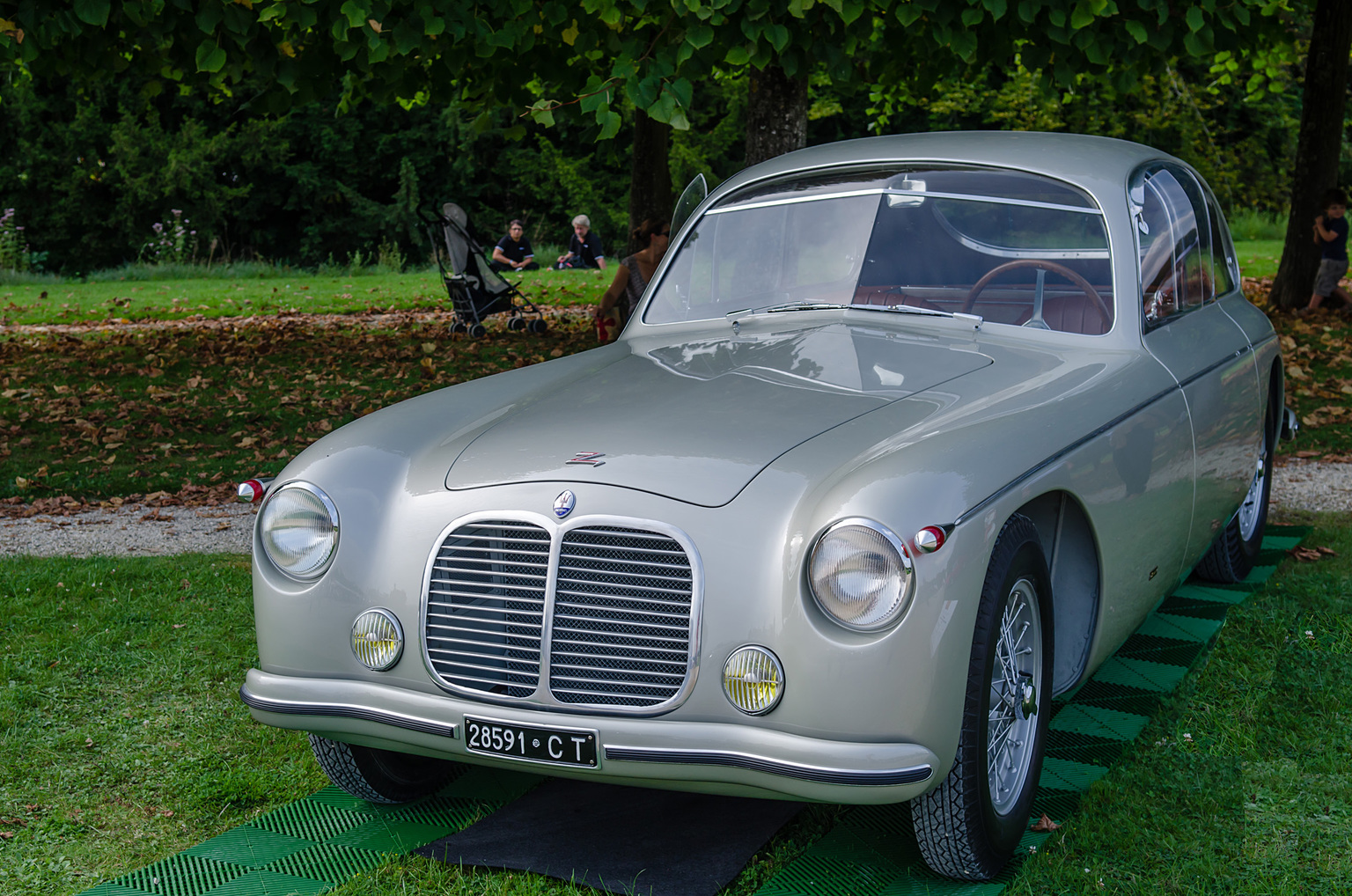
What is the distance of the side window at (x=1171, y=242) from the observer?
14.6ft

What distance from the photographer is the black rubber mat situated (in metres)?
3.25

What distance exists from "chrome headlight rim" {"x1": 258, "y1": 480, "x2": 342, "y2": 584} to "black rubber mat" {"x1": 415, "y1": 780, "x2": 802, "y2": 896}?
83 centimetres

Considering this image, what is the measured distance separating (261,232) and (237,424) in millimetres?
29928

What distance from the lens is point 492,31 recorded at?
804 centimetres

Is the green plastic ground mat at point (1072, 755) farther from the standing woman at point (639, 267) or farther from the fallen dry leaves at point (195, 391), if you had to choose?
the standing woman at point (639, 267)

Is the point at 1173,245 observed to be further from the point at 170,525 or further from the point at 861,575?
the point at 170,525

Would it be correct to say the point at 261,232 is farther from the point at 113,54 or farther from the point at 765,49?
the point at 765,49

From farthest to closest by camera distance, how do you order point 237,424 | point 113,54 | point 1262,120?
1. point 1262,120
2. point 237,424
3. point 113,54

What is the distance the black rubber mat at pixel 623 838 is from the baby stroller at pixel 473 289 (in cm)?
1088

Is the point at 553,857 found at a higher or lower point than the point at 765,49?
lower

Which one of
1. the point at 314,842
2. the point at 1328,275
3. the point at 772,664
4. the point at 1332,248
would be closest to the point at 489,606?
the point at 772,664

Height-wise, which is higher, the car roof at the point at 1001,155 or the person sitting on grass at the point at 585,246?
the car roof at the point at 1001,155

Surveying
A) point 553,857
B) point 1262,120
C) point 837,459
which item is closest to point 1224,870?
point 837,459

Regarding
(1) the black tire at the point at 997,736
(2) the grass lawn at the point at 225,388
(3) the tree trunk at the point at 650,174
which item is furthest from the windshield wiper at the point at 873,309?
(3) the tree trunk at the point at 650,174
